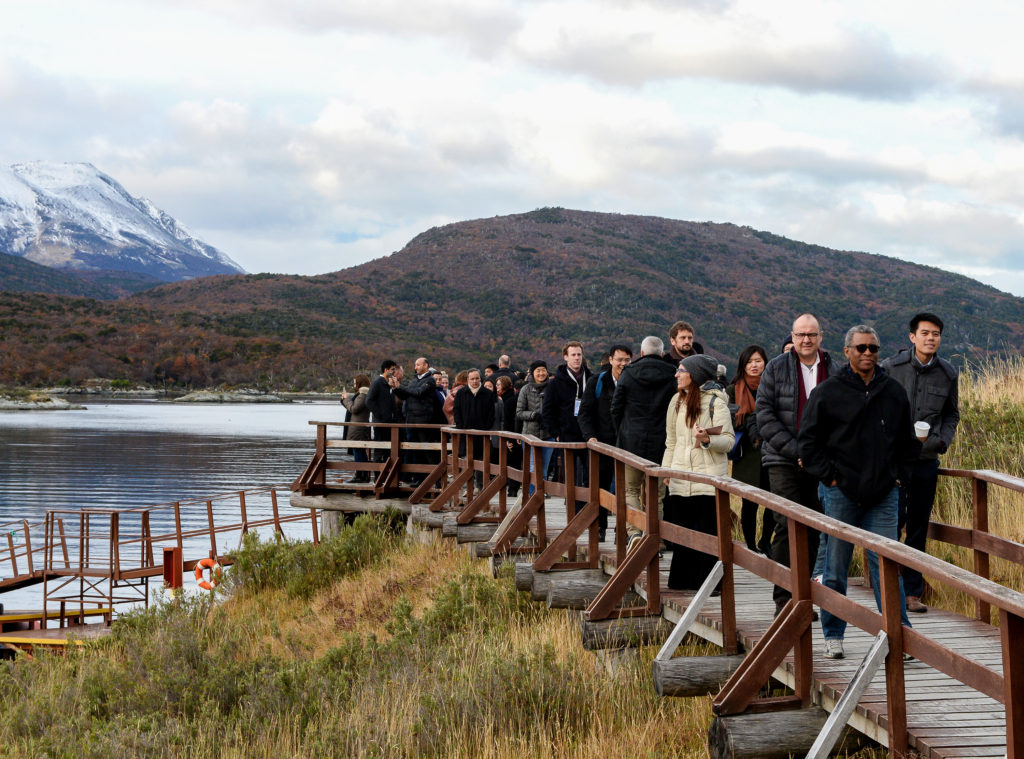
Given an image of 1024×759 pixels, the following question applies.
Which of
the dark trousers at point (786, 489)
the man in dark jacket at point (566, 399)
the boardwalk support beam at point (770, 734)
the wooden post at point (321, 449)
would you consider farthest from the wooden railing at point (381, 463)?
the boardwalk support beam at point (770, 734)

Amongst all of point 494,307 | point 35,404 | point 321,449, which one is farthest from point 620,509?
point 494,307

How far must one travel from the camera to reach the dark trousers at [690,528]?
6.54 meters

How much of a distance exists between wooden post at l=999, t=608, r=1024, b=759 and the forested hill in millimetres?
89362

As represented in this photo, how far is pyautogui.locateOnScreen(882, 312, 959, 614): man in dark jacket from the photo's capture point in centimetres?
638

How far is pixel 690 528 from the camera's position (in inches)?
254

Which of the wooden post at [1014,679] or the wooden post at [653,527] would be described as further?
the wooden post at [653,527]

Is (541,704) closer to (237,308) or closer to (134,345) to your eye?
(134,345)

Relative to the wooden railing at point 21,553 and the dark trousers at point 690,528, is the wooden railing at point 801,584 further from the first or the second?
the wooden railing at point 21,553

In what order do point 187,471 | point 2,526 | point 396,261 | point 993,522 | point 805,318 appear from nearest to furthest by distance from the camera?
point 805,318 < point 993,522 < point 2,526 < point 187,471 < point 396,261

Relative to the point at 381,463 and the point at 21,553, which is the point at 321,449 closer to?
the point at 381,463

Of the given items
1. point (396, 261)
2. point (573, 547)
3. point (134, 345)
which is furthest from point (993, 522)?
point (396, 261)

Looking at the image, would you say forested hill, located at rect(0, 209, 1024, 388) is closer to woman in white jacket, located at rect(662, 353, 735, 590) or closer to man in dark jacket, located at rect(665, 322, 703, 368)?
man in dark jacket, located at rect(665, 322, 703, 368)

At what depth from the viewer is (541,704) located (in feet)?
21.2

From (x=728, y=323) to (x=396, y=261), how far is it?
50964mm
